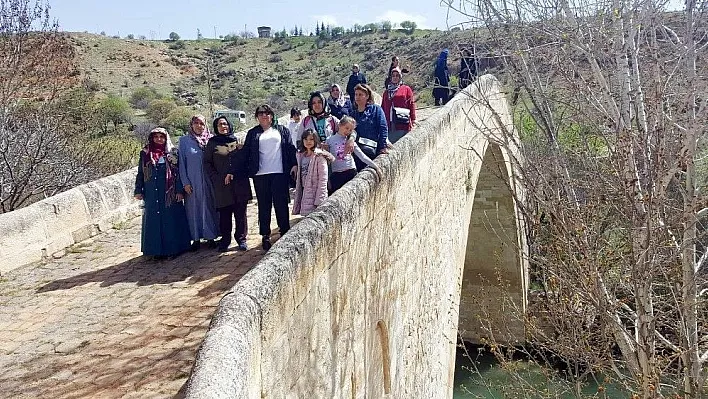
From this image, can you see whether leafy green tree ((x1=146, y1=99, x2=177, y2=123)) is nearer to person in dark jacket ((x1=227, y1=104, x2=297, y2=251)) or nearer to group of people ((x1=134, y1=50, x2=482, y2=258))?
group of people ((x1=134, y1=50, x2=482, y2=258))

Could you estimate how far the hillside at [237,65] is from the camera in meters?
30.0

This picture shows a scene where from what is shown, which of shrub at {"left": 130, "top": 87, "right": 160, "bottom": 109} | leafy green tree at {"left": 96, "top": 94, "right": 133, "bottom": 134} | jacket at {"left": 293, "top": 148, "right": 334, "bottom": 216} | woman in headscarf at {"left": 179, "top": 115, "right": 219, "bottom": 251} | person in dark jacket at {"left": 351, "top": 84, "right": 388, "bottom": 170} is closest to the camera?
jacket at {"left": 293, "top": 148, "right": 334, "bottom": 216}

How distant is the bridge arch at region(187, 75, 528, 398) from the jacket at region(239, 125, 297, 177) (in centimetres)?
80

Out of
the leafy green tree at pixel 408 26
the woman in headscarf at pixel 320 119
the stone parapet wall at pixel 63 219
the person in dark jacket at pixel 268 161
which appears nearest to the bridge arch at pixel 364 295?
the woman in headscarf at pixel 320 119

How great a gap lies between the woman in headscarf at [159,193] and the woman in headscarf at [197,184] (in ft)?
0.23

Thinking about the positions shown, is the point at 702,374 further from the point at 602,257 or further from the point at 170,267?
the point at 170,267

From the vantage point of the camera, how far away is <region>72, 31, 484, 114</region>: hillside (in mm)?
30047

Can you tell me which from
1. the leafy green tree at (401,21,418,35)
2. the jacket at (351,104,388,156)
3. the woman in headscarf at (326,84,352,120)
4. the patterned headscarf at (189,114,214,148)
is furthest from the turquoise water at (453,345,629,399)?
the leafy green tree at (401,21,418,35)

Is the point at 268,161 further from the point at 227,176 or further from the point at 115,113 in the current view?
the point at 115,113

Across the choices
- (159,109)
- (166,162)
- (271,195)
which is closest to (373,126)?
(271,195)

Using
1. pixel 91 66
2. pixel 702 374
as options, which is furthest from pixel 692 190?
pixel 91 66

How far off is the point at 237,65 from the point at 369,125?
3574 cm

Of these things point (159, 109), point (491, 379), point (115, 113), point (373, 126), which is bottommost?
point (491, 379)

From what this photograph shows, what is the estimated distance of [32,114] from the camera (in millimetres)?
10508
